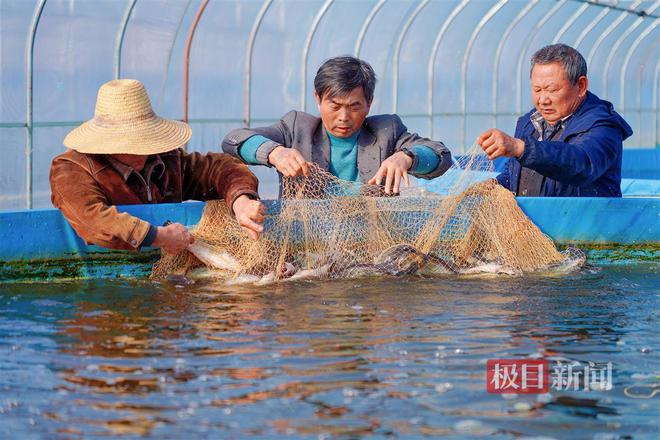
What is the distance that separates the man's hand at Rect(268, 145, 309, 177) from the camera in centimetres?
564

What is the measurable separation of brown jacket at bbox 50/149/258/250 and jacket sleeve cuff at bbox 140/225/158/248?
2 cm

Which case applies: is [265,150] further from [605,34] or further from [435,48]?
[605,34]

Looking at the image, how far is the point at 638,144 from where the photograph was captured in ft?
68.4

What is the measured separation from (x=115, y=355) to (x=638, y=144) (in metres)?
18.0

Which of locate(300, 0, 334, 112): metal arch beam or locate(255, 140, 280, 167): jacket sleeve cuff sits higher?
locate(300, 0, 334, 112): metal arch beam

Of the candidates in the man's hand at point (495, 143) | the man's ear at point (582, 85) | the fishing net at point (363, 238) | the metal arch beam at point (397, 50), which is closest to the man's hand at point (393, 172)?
the fishing net at point (363, 238)

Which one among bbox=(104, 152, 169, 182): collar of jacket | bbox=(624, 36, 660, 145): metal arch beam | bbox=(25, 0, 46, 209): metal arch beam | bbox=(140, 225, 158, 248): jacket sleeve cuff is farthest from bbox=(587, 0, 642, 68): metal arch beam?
bbox=(140, 225, 158, 248): jacket sleeve cuff

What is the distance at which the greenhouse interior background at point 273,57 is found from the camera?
33.1ft

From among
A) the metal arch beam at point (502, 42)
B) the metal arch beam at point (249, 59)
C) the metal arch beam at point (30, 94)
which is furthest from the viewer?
the metal arch beam at point (502, 42)

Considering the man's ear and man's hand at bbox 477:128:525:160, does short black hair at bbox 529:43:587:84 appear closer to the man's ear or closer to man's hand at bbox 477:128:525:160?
the man's ear

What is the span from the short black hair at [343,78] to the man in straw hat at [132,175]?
1.94ft

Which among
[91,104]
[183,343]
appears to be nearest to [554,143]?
[183,343]

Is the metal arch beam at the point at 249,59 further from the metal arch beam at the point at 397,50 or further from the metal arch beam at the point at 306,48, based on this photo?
the metal arch beam at the point at 397,50

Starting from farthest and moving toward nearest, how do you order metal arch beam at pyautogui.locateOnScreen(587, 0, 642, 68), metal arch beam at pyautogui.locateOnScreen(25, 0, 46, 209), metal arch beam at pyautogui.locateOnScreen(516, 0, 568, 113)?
metal arch beam at pyautogui.locateOnScreen(587, 0, 642, 68), metal arch beam at pyautogui.locateOnScreen(516, 0, 568, 113), metal arch beam at pyautogui.locateOnScreen(25, 0, 46, 209)
